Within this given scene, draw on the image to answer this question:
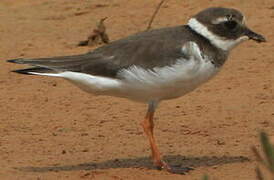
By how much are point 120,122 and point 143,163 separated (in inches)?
52.3

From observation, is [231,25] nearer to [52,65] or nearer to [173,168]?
[173,168]

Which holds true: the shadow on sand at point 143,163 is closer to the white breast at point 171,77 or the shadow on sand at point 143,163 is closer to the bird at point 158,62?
the bird at point 158,62

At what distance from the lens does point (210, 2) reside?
1404cm

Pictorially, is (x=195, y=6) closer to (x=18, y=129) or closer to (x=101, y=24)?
(x=101, y=24)

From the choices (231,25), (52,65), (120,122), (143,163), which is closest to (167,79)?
(231,25)

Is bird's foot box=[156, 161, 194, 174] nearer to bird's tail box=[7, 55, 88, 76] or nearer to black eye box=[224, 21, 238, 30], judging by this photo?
bird's tail box=[7, 55, 88, 76]

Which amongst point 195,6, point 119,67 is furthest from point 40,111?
point 195,6

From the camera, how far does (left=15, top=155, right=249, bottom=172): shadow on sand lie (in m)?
7.79

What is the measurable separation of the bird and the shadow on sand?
192 mm

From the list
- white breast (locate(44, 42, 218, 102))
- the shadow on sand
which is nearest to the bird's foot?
the shadow on sand

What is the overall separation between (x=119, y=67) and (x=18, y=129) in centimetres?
196

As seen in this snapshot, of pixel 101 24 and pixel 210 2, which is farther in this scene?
pixel 210 2

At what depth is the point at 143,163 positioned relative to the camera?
7.99m

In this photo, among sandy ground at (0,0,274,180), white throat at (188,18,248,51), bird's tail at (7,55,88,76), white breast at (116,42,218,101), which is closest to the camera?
white breast at (116,42,218,101)
